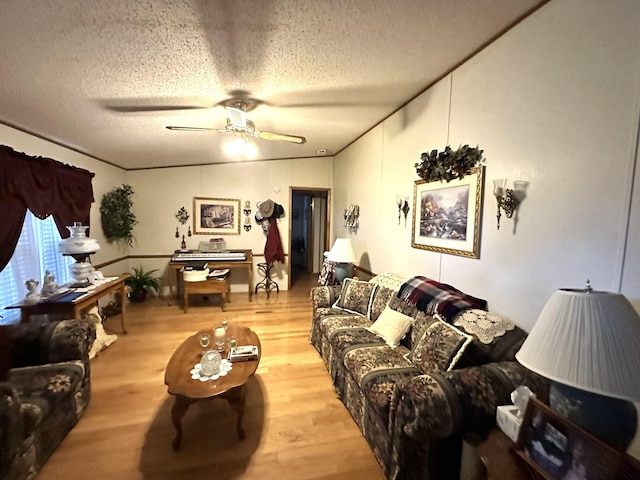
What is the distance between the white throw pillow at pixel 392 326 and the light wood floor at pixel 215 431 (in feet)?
2.17

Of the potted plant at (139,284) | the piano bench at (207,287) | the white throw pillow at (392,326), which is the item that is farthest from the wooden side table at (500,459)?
the potted plant at (139,284)

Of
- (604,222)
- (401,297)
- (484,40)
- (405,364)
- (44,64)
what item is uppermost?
(484,40)

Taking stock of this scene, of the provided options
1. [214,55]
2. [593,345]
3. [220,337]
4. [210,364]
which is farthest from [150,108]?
[593,345]

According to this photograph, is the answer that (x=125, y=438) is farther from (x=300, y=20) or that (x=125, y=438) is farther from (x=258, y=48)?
(x=300, y=20)

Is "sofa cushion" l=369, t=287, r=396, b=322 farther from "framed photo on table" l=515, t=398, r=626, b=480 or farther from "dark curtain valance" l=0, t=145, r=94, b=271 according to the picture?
"dark curtain valance" l=0, t=145, r=94, b=271

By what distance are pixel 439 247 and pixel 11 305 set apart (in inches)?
155

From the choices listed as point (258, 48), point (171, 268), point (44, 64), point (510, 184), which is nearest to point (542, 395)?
point (510, 184)

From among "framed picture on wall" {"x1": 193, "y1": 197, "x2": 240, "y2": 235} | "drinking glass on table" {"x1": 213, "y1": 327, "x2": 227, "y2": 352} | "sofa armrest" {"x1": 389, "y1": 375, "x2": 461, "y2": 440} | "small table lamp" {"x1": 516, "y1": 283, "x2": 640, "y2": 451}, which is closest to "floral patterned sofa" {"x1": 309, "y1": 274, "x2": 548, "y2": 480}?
"sofa armrest" {"x1": 389, "y1": 375, "x2": 461, "y2": 440}

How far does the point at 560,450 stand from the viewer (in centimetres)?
95

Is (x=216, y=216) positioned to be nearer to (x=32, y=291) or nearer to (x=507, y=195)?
(x=32, y=291)

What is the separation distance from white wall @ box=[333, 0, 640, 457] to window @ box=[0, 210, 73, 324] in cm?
400

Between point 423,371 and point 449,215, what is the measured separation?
1.29 m

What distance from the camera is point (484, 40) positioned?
6.32 feet

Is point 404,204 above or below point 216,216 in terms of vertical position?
above
